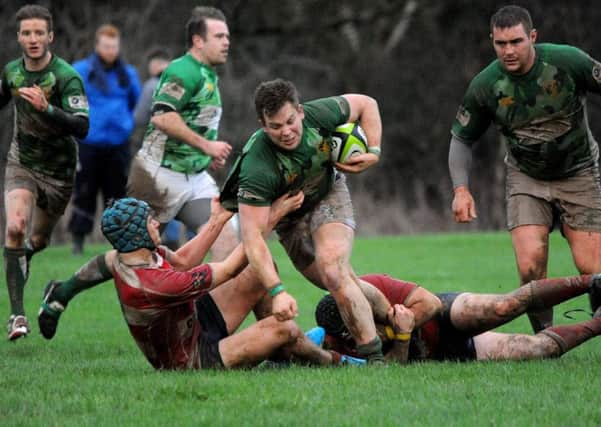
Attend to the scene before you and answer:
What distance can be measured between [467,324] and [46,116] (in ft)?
11.5

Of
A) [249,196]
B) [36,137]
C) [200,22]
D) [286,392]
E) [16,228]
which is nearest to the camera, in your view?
[286,392]

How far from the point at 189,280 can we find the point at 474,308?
1.85 m

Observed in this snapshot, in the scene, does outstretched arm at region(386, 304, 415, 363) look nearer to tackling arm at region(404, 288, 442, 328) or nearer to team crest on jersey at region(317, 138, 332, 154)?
tackling arm at region(404, 288, 442, 328)

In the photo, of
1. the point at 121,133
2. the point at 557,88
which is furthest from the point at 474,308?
the point at 121,133

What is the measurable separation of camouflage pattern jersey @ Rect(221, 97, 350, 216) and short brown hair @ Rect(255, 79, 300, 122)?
284 millimetres

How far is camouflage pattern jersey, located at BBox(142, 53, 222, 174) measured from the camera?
9.13m

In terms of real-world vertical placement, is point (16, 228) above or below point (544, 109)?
below

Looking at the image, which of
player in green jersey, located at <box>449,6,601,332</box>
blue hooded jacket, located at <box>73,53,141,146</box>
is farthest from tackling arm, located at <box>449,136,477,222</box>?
blue hooded jacket, located at <box>73,53,141,146</box>

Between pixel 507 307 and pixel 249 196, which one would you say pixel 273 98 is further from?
pixel 507 307

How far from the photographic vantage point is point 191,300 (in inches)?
261

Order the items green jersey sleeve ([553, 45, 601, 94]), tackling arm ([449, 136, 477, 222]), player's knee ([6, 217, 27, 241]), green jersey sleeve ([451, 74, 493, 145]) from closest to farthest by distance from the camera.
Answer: green jersey sleeve ([553, 45, 601, 94])
tackling arm ([449, 136, 477, 222])
green jersey sleeve ([451, 74, 493, 145])
player's knee ([6, 217, 27, 241])

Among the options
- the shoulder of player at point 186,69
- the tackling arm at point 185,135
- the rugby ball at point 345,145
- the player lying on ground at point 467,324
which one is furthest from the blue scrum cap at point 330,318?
the shoulder of player at point 186,69

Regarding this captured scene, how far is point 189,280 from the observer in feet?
21.2

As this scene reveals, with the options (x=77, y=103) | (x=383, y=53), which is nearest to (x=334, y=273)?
(x=77, y=103)
